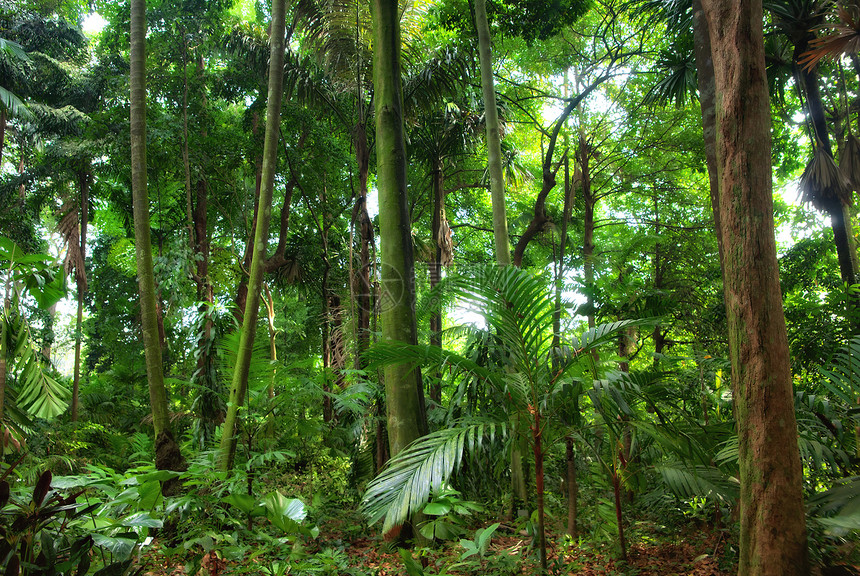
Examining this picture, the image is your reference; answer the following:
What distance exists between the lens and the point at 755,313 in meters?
2.20

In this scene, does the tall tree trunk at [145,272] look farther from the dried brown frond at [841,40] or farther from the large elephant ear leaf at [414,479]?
the dried brown frond at [841,40]

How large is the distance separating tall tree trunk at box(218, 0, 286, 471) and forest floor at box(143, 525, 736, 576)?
886 mm

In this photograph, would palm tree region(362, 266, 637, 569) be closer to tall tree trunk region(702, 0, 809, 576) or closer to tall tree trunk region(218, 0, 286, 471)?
tall tree trunk region(702, 0, 809, 576)

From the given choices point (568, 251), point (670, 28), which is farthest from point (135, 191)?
point (568, 251)

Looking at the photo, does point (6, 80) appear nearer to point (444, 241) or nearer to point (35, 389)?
point (444, 241)

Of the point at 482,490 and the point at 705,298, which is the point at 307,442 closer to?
the point at 482,490

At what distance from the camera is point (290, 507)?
247cm

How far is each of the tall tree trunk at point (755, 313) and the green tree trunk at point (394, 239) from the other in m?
2.08

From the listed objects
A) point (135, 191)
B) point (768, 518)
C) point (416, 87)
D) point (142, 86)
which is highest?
point (416, 87)

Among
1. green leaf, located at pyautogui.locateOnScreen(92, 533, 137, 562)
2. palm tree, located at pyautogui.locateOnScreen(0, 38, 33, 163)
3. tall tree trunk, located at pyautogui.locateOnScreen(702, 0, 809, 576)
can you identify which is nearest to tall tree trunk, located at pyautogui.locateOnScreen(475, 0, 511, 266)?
tall tree trunk, located at pyautogui.locateOnScreen(702, 0, 809, 576)

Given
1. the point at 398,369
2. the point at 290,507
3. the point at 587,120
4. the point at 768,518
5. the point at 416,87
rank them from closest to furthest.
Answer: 1. the point at 768,518
2. the point at 290,507
3. the point at 398,369
4. the point at 416,87
5. the point at 587,120

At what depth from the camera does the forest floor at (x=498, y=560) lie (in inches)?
105

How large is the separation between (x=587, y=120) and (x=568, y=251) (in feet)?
11.1

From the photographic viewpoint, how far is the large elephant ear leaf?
230 cm
